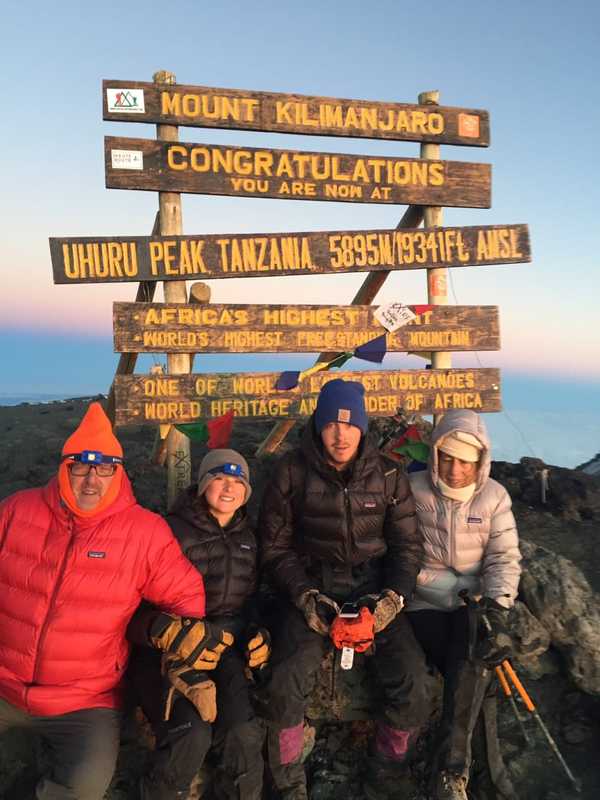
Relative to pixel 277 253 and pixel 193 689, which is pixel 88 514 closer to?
pixel 193 689

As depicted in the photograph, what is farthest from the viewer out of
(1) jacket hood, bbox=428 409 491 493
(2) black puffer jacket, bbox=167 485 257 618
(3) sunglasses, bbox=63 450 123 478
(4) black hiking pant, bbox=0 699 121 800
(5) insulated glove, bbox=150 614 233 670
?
(1) jacket hood, bbox=428 409 491 493

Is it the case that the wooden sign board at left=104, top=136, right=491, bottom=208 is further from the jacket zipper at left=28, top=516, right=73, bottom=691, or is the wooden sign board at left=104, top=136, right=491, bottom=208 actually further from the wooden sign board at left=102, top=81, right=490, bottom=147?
the jacket zipper at left=28, top=516, right=73, bottom=691

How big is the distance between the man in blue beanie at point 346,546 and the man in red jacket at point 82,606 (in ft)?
2.08

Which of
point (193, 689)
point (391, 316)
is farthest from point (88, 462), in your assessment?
point (391, 316)

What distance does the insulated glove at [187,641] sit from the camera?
3480mm

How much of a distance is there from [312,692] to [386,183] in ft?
17.3

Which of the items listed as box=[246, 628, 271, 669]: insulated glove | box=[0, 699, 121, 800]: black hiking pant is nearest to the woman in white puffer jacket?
box=[246, 628, 271, 669]: insulated glove

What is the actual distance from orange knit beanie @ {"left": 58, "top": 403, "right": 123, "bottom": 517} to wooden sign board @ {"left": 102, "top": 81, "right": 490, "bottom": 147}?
3802 millimetres

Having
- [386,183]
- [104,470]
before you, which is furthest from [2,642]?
[386,183]

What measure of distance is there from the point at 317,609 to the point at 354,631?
31 centimetres

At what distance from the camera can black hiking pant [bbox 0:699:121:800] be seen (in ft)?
10.5

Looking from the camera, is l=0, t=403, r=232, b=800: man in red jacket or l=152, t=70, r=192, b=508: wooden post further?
l=152, t=70, r=192, b=508: wooden post

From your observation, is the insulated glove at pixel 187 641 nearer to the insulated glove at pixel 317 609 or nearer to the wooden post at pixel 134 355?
the insulated glove at pixel 317 609

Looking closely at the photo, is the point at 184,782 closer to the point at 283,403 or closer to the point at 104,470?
the point at 104,470
